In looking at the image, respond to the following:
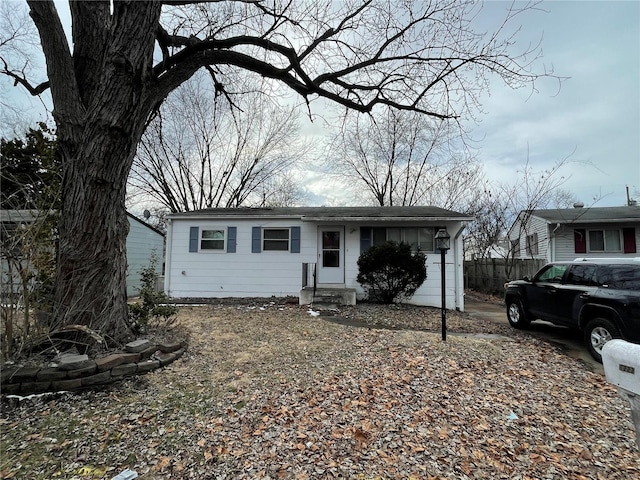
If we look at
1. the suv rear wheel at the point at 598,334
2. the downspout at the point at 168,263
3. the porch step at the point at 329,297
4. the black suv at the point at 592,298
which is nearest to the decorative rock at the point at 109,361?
the black suv at the point at 592,298

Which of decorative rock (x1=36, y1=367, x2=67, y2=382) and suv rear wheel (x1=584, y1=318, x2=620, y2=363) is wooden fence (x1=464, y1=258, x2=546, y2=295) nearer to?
suv rear wheel (x1=584, y1=318, x2=620, y2=363)

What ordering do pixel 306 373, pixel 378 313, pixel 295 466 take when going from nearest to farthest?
pixel 295 466 < pixel 306 373 < pixel 378 313

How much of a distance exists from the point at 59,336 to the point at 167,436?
2233 mm

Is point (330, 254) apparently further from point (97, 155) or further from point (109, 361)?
point (109, 361)

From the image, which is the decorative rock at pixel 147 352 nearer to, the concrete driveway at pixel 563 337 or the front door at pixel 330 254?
the concrete driveway at pixel 563 337

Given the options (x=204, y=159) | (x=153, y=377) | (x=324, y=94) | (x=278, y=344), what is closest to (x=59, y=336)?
(x=153, y=377)

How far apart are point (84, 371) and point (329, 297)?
662 centimetres

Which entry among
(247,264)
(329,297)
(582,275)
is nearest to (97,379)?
(329,297)

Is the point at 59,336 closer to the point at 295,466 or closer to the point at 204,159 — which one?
the point at 295,466

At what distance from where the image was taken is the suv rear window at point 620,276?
15.7 ft

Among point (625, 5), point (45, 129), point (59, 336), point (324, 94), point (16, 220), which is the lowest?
point (59, 336)

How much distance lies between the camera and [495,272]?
48.8 ft

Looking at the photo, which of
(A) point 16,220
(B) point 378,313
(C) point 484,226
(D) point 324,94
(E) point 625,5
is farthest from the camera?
(C) point 484,226

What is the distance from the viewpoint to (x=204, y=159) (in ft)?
67.5
